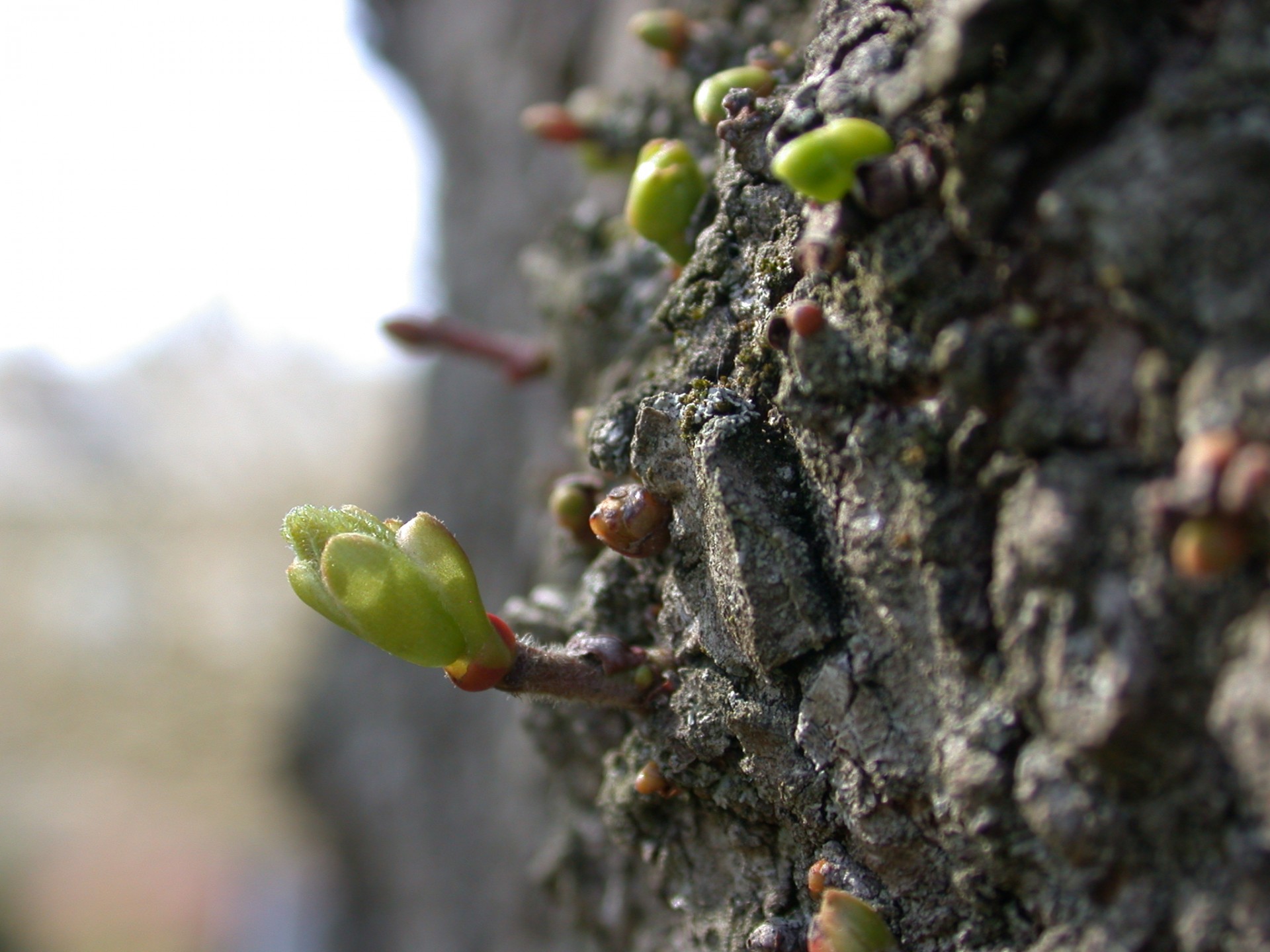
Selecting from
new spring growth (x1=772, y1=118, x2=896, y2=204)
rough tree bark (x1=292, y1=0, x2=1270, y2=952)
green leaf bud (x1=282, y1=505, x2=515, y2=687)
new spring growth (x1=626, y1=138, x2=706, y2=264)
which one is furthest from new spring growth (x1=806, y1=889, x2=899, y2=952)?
new spring growth (x1=626, y1=138, x2=706, y2=264)

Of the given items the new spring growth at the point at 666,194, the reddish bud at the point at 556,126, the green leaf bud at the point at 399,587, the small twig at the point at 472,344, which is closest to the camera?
the green leaf bud at the point at 399,587

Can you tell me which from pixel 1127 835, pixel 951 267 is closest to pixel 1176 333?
pixel 951 267

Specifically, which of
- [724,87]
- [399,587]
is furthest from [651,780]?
[724,87]

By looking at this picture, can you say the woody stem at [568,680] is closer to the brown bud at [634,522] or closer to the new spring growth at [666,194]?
the brown bud at [634,522]

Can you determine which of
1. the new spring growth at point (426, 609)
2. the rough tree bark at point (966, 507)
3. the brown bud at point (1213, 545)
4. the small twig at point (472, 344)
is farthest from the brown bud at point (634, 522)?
the small twig at point (472, 344)

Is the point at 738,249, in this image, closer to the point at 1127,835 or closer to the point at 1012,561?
the point at 1012,561

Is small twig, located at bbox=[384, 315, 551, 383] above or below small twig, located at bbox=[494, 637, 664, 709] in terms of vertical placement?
above

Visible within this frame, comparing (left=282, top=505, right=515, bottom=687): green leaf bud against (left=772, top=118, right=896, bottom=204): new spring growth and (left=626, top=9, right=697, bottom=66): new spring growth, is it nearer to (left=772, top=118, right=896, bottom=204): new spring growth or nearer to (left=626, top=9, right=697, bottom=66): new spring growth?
(left=772, top=118, right=896, bottom=204): new spring growth
